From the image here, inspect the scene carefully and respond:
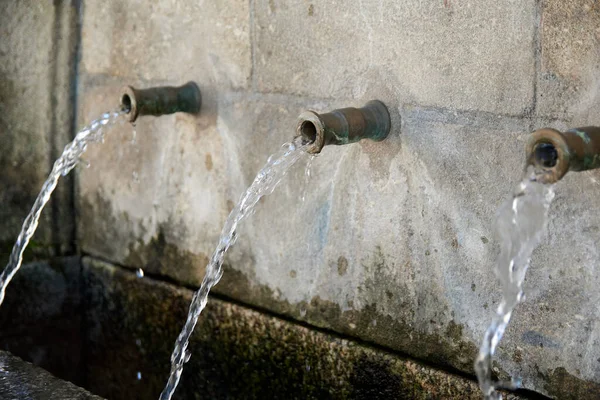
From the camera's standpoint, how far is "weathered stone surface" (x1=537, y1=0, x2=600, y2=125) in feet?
7.39

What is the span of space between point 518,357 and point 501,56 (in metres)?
0.86

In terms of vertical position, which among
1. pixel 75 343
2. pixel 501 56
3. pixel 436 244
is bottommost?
pixel 75 343

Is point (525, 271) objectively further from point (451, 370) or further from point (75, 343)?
point (75, 343)

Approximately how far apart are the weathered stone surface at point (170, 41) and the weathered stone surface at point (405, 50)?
0.12m

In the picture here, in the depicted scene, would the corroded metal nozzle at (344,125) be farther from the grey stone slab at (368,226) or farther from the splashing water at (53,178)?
the splashing water at (53,178)

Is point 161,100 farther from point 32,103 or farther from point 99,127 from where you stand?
point 32,103

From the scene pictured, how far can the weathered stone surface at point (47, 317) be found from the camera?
153 inches

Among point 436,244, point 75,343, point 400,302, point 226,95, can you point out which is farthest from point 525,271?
point 75,343

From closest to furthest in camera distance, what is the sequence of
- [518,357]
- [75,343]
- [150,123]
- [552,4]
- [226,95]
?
1. [552,4]
2. [518,357]
3. [226,95]
4. [150,123]
5. [75,343]

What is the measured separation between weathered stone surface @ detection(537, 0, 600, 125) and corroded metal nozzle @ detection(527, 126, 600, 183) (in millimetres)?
143

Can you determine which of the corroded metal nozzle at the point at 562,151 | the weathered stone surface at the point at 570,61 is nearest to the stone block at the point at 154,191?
the weathered stone surface at the point at 570,61

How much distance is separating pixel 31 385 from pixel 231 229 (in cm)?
98

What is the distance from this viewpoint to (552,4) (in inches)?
91.0

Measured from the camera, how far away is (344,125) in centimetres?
262
